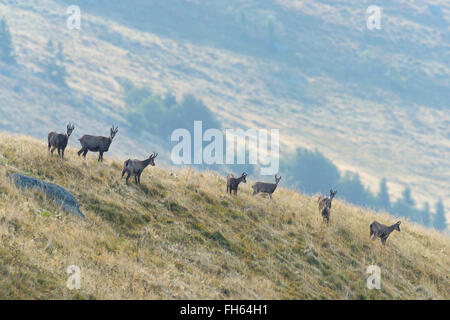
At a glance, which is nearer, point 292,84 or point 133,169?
point 133,169

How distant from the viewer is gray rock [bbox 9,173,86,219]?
16.5 m

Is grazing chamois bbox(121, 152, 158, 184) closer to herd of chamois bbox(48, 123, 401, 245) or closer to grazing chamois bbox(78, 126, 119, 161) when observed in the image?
herd of chamois bbox(48, 123, 401, 245)

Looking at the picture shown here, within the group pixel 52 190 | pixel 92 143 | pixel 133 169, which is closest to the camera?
pixel 52 190

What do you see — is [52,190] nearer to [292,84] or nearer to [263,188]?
[263,188]

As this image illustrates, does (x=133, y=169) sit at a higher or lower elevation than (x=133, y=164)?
lower

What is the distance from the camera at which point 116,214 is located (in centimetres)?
1706

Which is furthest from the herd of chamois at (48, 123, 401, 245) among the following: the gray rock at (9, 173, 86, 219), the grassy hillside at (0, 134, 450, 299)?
the gray rock at (9, 173, 86, 219)

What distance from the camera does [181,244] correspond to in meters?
16.8

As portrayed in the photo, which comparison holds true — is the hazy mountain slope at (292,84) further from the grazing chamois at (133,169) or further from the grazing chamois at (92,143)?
the grazing chamois at (133,169)

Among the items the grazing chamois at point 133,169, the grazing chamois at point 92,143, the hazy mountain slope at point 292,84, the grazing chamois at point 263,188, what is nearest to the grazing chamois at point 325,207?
the grazing chamois at point 263,188

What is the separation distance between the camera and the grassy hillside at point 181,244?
552 inches

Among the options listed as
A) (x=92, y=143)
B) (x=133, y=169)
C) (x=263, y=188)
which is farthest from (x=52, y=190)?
(x=263, y=188)

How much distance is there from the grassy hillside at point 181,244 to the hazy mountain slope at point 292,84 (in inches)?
3672

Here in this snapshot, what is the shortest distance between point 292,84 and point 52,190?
16268 cm
